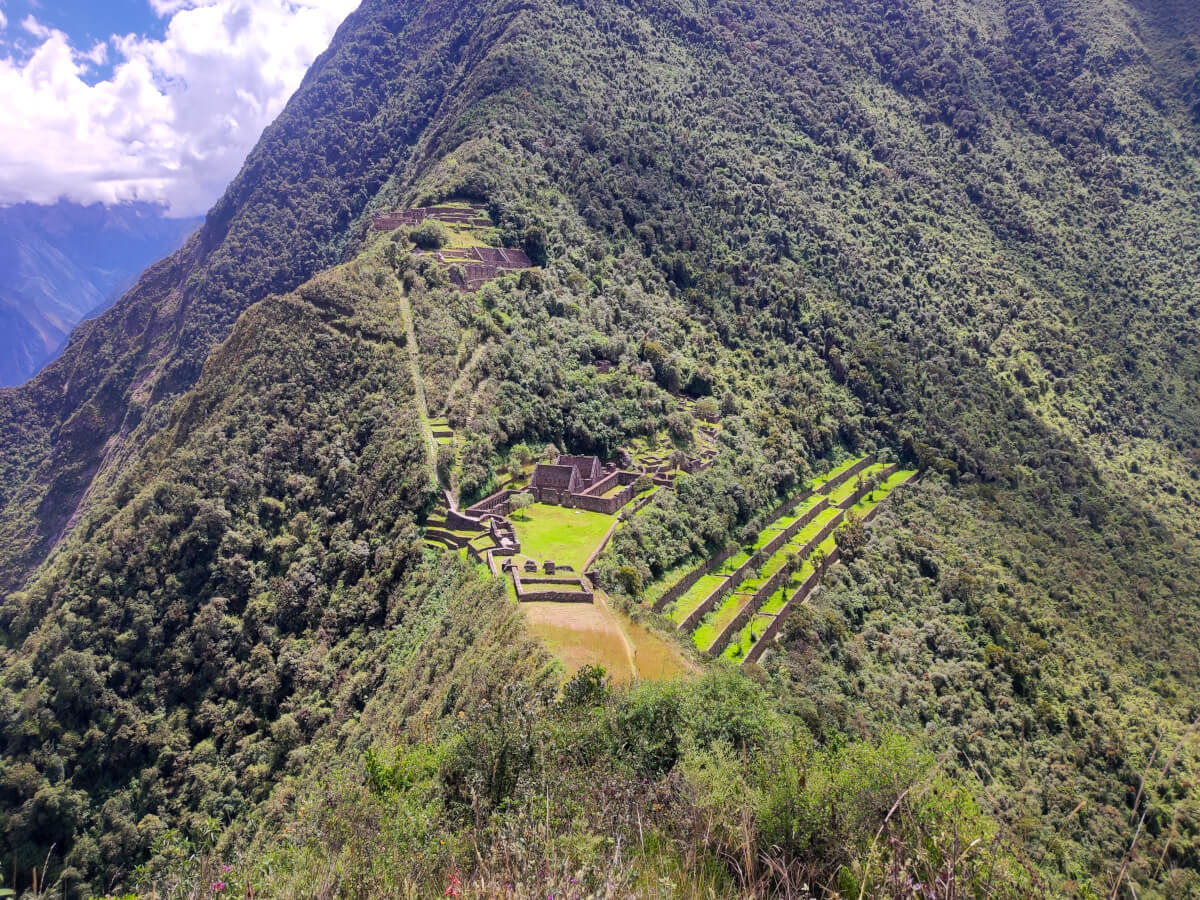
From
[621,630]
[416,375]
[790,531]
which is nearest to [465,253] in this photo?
[416,375]

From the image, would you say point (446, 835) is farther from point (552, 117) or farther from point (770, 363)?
point (552, 117)

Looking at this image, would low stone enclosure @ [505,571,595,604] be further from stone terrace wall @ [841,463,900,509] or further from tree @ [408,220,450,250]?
tree @ [408,220,450,250]

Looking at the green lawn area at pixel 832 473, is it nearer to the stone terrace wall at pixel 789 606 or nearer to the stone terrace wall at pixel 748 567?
the stone terrace wall at pixel 748 567

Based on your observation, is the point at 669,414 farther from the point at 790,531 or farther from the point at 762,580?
the point at 762,580

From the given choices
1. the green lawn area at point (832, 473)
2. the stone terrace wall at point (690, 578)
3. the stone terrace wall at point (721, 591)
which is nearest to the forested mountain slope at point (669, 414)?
the stone terrace wall at point (690, 578)

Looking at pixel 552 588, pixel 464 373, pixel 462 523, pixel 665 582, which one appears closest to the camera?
pixel 552 588

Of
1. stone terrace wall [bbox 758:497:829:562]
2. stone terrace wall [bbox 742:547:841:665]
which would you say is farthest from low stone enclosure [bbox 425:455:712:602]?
stone terrace wall [bbox 742:547:841:665]
